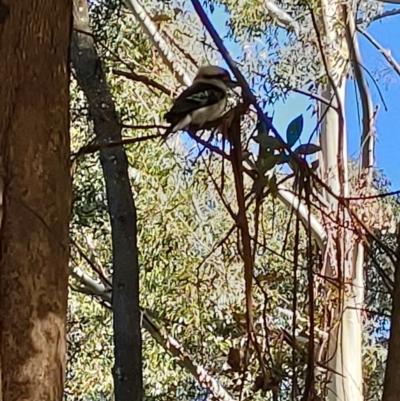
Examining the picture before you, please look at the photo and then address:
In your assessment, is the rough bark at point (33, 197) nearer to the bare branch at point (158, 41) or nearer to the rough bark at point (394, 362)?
the rough bark at point (394, 362)

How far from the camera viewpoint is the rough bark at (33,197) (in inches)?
24.8

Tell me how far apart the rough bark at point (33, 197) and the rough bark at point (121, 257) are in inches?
14.6

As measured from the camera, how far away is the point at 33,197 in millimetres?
664

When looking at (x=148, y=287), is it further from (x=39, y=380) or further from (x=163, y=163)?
(x=39, y=380)

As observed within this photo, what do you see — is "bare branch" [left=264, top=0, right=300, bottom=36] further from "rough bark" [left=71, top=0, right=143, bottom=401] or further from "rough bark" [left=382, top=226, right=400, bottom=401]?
"rough bark" [left=382, top=226, right=400, bottom=401]

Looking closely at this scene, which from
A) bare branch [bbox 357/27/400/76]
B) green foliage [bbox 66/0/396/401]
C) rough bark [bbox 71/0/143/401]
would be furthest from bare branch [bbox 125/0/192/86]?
rough bark [bbox 71/0/143/401]

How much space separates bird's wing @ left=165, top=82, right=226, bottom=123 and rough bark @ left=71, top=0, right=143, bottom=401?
89mm

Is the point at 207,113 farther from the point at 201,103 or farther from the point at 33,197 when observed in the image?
the point at 33,197

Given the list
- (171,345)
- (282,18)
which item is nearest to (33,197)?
(171,345)

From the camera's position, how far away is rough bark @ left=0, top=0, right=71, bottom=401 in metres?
0.63

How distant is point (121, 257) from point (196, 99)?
0.26m

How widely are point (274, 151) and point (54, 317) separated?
0.32 metres

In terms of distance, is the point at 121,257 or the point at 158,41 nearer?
the point at 121,257

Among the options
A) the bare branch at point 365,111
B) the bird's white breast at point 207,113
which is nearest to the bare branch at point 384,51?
the bare branch at point 365,111
